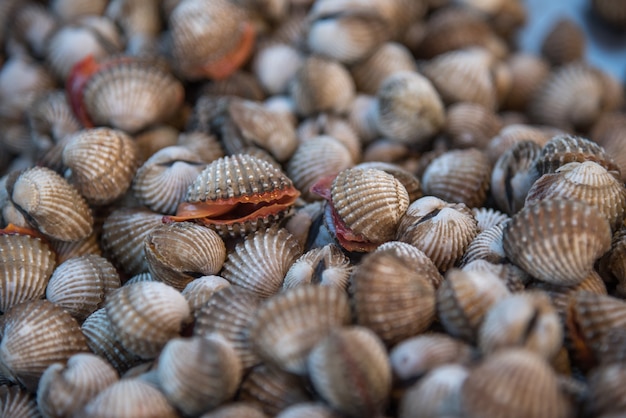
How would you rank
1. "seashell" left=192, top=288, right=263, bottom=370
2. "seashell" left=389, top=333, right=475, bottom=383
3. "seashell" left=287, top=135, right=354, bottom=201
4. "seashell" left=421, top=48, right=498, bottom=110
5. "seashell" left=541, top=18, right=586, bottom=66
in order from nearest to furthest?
"seashell" left=389, top=333, right=475, bottom=383 < "seashell" left=192, top=288, right=263, bottom=370 < "seashell" left=287, top=135, right=354, bottom=201 < "seashell" left=421, top=48, right=498, bottom=110 < "seashell" left=541, top=18, right=586, bottom=66

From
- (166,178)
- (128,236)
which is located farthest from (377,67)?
(128,236)

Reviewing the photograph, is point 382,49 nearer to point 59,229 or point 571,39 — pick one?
point 571,39

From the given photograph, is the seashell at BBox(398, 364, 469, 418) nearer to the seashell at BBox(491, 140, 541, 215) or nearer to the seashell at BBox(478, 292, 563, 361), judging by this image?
the seashell at BBox(478, 292, 563, 361)

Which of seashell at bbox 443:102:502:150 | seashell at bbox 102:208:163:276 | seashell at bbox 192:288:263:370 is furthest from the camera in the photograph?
seashell at bbox 443:102:502:150

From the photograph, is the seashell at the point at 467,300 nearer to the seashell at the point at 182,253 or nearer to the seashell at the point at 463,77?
the seashell at the point at 182,253

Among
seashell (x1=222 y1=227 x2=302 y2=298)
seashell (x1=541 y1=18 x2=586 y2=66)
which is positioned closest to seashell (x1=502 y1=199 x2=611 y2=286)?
seashell (x1=222 y1=227 x2=302 y2=298)
